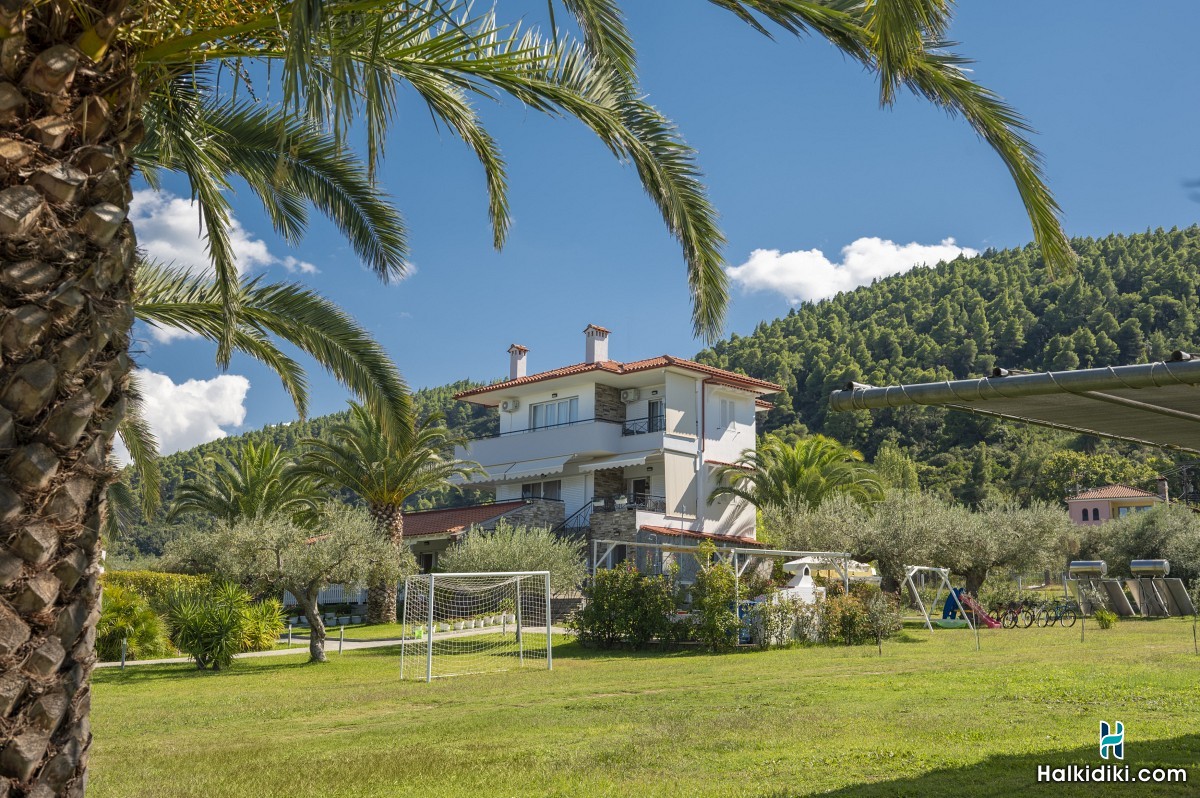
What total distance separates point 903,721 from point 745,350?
67209 millimetres

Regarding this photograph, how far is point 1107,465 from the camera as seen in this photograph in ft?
258

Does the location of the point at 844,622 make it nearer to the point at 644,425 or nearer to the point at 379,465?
the point at 379,465

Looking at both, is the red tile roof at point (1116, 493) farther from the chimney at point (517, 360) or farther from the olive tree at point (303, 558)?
the olive tree at point (303, 558)

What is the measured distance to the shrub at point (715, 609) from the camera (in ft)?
75.0

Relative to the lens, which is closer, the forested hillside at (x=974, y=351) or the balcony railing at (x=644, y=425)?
the balcony railing at (x=644, y=425)

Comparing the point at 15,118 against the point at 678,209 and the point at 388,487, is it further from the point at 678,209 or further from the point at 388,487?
the point at 388,487

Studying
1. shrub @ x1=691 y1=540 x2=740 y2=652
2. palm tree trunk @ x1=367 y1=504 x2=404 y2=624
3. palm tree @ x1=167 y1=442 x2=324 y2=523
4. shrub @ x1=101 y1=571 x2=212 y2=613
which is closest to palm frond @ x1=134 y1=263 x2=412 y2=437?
shrub @ x1=691 y1=540 x2=740 y2=652

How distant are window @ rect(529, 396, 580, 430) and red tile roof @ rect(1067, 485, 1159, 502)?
152 ft

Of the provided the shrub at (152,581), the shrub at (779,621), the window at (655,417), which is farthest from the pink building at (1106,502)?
the shrub at (152,581)

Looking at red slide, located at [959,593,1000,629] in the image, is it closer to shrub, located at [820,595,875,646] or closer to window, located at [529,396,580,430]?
shrub, located at [820,595,875,646]

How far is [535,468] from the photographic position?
43.5 m

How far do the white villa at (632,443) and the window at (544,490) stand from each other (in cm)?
5

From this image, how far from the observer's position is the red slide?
2871 centimetres

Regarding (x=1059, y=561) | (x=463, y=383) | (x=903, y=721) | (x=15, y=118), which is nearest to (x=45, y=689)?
(x=15, y=118)
